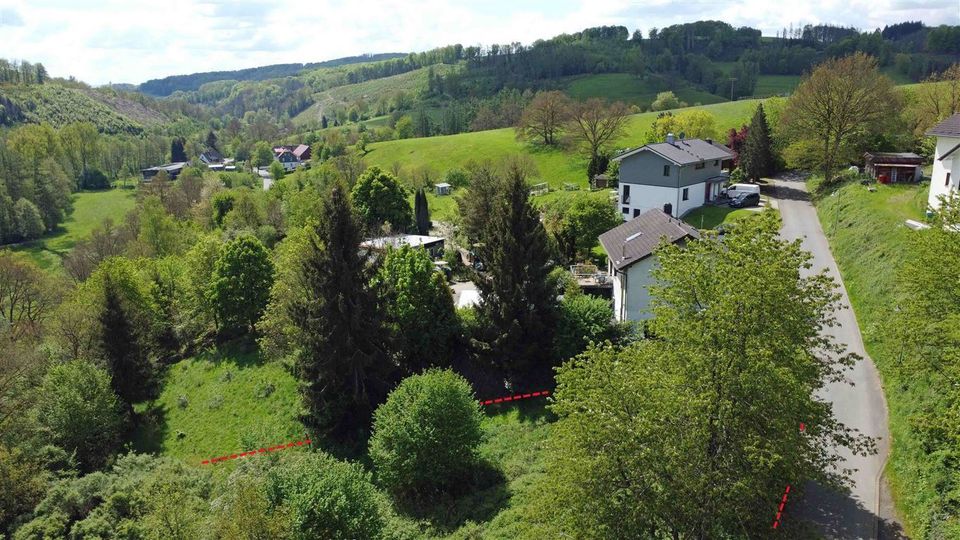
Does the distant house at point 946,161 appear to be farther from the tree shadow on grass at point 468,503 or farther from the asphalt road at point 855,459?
the tree shadow on grass at point 468,503

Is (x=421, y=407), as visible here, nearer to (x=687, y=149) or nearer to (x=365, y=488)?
(x=365, y=488)

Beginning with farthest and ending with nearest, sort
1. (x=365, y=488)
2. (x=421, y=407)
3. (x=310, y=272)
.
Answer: (x=310, y=272) → (x=421, y=407) → (x=365, y=488)

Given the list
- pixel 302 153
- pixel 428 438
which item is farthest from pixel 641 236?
pixel 302 153

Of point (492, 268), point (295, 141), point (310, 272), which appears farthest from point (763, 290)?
point (295, 141)

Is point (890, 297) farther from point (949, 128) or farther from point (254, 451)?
point (254, 451)

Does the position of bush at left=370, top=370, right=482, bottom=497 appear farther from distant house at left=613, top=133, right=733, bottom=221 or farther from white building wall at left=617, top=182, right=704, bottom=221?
white building wall at left=617, top=182, right=704, bottom=221
